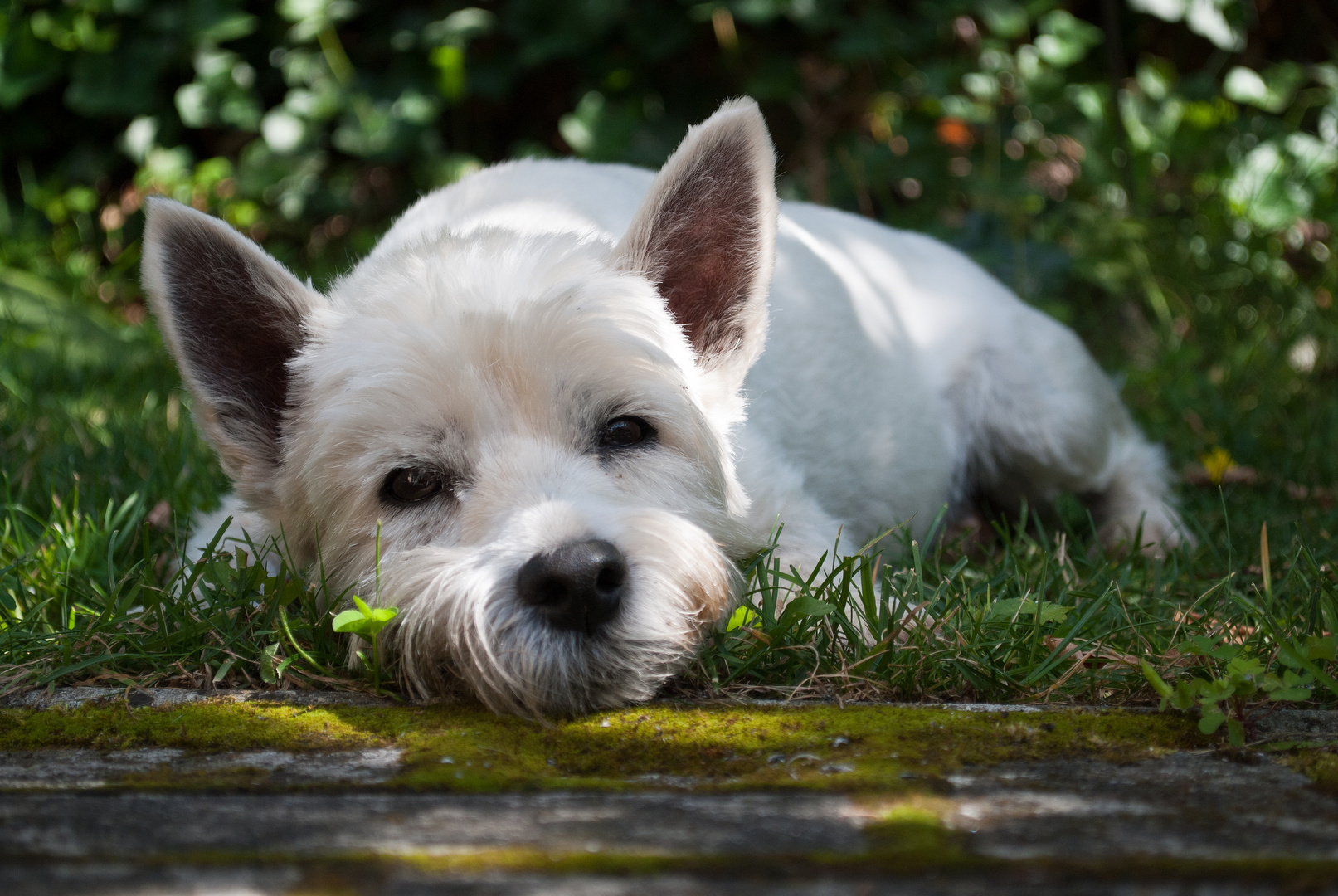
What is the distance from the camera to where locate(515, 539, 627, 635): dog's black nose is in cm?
205

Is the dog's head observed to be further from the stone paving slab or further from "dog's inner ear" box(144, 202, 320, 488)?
the stone paving slab

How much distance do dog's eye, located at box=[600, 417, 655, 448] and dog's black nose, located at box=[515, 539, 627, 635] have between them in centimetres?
43

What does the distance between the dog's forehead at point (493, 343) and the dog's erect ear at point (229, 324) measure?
0.12m

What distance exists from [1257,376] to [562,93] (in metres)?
4.79

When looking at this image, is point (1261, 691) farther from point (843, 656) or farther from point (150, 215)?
point (150, 215)

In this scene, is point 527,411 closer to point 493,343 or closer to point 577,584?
point 493,343

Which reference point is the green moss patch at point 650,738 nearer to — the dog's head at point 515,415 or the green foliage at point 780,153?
the dog's head at point 515,415

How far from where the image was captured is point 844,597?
2.45m

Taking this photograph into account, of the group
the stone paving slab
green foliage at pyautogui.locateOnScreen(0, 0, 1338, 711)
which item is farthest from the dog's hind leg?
the stone paving slab

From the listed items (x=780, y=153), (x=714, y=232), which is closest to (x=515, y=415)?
(x=714, y=232)

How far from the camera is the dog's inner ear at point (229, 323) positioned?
8.26ft

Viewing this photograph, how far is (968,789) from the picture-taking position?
158cm

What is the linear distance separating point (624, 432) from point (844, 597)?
0.58m

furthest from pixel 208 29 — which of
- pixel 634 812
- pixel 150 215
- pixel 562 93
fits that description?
pixel 634 812
